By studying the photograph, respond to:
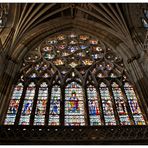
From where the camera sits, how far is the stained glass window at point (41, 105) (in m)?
10.5

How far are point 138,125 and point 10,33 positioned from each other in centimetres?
811

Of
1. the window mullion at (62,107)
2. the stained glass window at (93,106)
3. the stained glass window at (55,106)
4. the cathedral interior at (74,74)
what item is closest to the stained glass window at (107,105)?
the cathedral interior at (74,74)

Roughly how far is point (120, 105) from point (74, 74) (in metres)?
3.04

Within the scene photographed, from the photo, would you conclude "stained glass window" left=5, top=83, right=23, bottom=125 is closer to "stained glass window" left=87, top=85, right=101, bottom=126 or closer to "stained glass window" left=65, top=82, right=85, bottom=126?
"stained glass window" left=65, top=82, right=85, bottom=126

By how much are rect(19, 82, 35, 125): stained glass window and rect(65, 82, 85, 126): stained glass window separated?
1.59 metres

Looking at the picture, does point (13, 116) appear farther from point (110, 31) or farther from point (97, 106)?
point (110, 31)

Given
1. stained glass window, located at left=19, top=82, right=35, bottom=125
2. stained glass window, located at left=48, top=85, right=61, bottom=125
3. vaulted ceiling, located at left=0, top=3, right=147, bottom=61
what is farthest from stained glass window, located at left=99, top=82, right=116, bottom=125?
stained glass window, located at left=19, top=82, right=35, bottom=125

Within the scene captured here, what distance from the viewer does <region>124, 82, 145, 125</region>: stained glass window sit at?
413 inches

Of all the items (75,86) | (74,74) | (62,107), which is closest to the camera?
(62,107)

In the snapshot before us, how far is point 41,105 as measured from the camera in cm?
1120

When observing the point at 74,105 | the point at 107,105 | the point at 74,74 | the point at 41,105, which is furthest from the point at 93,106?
the point at 74,74

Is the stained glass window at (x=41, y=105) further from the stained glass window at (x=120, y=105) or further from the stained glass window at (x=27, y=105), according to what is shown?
the stained glass window at (x=120, y=105)

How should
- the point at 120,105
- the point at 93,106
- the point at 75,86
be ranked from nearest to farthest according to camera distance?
the point at 93,106
the point at 120,105
the point at 75,86

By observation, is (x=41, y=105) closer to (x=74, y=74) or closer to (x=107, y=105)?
(x=74, y=74)
